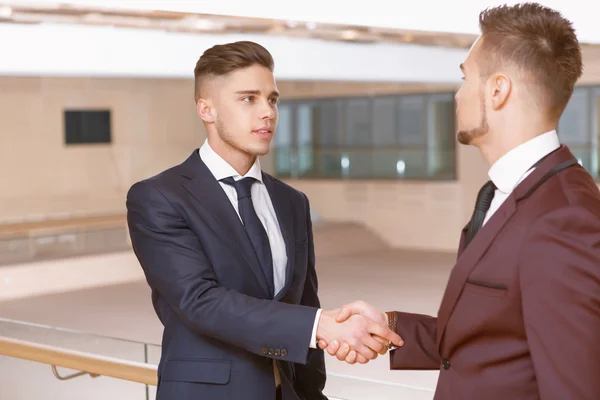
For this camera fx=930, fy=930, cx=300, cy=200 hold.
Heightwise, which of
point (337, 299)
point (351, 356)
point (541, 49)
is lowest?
point (337, 299)

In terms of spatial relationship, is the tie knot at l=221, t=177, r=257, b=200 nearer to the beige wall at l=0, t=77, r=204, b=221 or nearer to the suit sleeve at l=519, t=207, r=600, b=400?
the suit sleeve at l=519, t=207, r=600, b=400

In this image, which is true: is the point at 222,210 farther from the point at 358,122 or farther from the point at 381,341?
the point at 358,122

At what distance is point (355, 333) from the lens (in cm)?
245

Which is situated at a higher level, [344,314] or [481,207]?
[481,207]

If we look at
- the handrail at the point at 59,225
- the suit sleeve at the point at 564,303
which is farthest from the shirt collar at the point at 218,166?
the handrail at the point at 59,225

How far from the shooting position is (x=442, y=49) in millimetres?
11078

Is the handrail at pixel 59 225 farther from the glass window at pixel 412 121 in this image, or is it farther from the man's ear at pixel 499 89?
the man's ear at pixel 499 89

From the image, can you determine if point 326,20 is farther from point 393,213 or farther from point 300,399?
point 393,213

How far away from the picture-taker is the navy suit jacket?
7.67 ft

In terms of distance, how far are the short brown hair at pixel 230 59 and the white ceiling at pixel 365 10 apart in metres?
2.43

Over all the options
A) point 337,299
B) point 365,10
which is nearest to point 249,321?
point 365,10

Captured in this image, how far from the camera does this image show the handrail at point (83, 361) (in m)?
3.94

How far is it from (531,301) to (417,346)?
0.73 m

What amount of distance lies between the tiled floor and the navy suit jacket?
448 cm
